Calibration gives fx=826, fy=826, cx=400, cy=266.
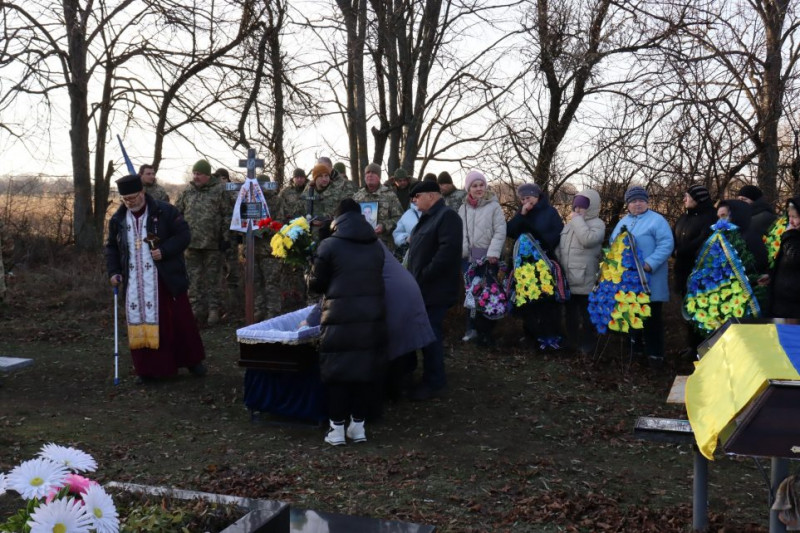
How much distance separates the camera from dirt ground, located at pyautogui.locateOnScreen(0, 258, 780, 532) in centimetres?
505

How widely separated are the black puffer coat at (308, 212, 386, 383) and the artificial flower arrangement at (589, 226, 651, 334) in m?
3.05

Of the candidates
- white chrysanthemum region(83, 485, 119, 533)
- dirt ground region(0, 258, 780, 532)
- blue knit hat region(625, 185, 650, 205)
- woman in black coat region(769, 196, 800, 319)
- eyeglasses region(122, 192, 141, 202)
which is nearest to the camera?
white chrysanthemum region(83, 485, 119, 533)

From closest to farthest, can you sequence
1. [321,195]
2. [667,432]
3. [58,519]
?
[58,519], [667,432], [321,195]

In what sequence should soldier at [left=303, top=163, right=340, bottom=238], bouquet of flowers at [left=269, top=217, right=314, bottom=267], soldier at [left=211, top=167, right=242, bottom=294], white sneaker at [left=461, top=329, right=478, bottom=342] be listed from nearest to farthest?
bouquet of flowers at [left=269, top=217, right=314, bottom=267]
white sneaker at [left=461, top=329, right=478, bottom=342]
soldier at [left=303, top=163, right=340, bottom=238]
soldier at [left=211, top=167, right=242, bottom=294]

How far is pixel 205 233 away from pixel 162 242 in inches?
105

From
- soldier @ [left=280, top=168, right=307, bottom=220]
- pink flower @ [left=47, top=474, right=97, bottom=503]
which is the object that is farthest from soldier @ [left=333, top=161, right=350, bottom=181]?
pink flower @ [left=47, top=474, right=97, bottom=503]

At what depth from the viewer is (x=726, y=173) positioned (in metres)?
9.62

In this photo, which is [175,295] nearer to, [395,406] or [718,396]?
[395,406]

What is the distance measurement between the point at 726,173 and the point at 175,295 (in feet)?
20.8

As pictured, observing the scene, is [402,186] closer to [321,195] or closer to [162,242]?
[321,195]

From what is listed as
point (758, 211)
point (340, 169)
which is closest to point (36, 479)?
point (758, 211)

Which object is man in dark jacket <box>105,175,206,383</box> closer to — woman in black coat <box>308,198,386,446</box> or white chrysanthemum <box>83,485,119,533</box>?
woman in black coat <box>308,198,386,446</box>

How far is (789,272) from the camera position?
7160 mm

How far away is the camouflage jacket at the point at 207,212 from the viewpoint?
10711 mm
